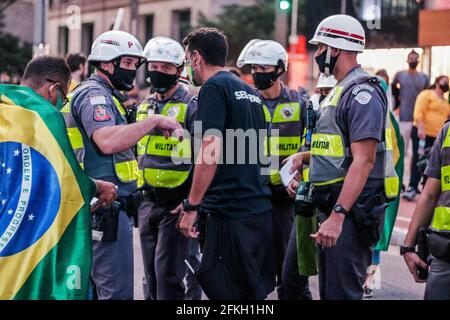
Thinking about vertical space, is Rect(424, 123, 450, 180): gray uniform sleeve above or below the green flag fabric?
above

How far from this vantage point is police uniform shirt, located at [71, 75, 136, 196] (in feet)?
15.6

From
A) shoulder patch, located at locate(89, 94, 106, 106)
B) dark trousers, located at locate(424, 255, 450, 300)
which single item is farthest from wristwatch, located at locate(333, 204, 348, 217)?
shoulder patch, located at locate(89, 94, 106, 106)

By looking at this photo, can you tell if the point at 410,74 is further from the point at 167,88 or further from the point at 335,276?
the point at 335,276

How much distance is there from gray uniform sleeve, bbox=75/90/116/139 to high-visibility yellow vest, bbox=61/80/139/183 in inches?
3.7

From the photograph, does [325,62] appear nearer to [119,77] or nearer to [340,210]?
[340,210]

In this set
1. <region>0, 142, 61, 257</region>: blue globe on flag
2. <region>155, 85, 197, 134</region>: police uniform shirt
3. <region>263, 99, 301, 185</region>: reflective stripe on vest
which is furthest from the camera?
<region>263, 99, 301, 185</region>: reflective stripe on vest

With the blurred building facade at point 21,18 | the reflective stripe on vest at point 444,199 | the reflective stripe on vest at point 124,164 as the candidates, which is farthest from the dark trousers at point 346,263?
the blurred building facade at point 21,18

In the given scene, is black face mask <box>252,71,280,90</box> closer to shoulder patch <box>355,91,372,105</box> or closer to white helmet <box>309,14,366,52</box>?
white helmet <box>309,14,366,52</box>

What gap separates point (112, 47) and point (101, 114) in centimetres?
72

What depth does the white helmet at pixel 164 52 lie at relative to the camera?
6.26m

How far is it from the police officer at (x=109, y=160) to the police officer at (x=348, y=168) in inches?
35.7

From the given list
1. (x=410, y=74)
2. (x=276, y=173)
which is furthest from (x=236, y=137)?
(x=410, y=74)
